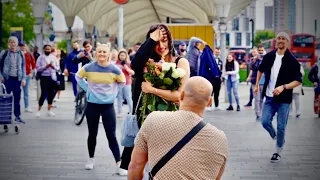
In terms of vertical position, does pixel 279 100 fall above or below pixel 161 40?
below

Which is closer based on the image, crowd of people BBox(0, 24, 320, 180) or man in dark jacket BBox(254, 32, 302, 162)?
crowd of people BBox(0, 24, 320, 180)

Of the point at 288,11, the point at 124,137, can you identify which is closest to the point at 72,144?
the point at 124,137

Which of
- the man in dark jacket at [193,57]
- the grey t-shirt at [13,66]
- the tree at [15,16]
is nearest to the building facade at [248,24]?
the tree at [15,16]

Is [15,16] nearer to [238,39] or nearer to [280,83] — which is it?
[280,83]

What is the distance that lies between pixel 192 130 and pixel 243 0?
117 ft

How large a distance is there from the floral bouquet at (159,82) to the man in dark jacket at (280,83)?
4.02 meters

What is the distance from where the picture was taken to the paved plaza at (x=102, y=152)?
8.87 meters

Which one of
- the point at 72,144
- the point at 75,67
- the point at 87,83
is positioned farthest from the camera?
the point at 75,67

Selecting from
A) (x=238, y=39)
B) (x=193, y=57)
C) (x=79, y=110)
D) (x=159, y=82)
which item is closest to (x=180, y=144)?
(x=159, y=82)

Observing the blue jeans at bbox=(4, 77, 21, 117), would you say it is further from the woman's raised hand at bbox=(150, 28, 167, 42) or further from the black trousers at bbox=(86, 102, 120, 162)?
the woman's raised hand at bbox=(150, 28, 167, 42)

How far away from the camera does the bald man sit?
4.02m

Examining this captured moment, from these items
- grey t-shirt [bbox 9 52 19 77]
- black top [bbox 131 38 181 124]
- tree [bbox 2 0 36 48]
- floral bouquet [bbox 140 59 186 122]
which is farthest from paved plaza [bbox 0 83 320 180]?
tree [bbox 2 0 36 48]

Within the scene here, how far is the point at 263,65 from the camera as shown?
1021 cm

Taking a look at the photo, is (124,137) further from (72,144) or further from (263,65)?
(72,144)
